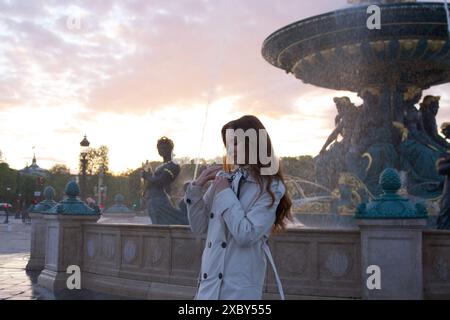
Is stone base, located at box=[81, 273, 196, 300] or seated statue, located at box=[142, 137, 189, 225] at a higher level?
seated statue, located at box=[142, 137, 189, 225]

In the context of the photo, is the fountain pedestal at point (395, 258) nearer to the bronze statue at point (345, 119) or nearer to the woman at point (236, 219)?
the woman at point (236, 219)

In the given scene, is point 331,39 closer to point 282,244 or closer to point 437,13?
point 437,13

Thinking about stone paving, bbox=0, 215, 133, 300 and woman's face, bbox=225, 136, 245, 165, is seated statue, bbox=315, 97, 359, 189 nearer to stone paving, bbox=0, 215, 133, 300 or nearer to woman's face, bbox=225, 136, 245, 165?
stone paving, bbox=0, 215, 133, 300

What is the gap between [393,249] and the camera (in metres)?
5.71

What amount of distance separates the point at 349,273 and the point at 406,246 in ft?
2.33

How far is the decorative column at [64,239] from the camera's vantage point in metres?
8.48

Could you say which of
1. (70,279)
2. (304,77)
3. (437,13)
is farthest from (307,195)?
(70,279)

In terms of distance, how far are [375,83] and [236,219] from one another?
37.0ft

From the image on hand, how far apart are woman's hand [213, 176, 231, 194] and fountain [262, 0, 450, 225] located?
9321mm

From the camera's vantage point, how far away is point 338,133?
13.7 metres

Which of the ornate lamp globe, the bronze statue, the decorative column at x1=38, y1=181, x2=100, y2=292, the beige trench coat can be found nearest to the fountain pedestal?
the beige trench coat

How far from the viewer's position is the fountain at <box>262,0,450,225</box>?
11.7 meters

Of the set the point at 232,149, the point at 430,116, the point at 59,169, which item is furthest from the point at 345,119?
the point at 59,169

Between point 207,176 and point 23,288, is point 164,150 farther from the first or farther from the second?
point 207,176
